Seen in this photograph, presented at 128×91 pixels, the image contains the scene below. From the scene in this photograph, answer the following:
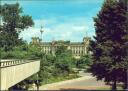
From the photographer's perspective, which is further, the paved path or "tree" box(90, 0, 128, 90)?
the paved path

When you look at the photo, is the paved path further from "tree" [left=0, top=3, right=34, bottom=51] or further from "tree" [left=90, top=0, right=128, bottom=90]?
"tree" [left=0, top=3, right=34, bottom=51]

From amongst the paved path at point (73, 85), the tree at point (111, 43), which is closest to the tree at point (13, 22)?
the paved path at point (73, 85)

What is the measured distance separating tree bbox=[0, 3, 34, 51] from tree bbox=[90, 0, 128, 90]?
191ft

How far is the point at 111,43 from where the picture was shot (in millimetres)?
44938

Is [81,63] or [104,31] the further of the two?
[81,63]

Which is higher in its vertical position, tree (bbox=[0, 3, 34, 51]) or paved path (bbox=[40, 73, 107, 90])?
tree (bbox=[0, 3, 34, 51])

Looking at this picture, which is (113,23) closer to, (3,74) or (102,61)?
(102,61)

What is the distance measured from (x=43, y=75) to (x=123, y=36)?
19.6 metres

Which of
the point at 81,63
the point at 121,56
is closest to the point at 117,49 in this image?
the point at 121,56

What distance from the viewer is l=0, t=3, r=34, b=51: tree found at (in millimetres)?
103675

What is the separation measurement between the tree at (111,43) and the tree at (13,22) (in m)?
58.2

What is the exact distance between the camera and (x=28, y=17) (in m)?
105

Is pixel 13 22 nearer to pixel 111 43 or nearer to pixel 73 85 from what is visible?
pixel 73 85

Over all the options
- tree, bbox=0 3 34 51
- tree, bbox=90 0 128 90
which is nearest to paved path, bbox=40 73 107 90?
tree, bbox=90 0 128 90
